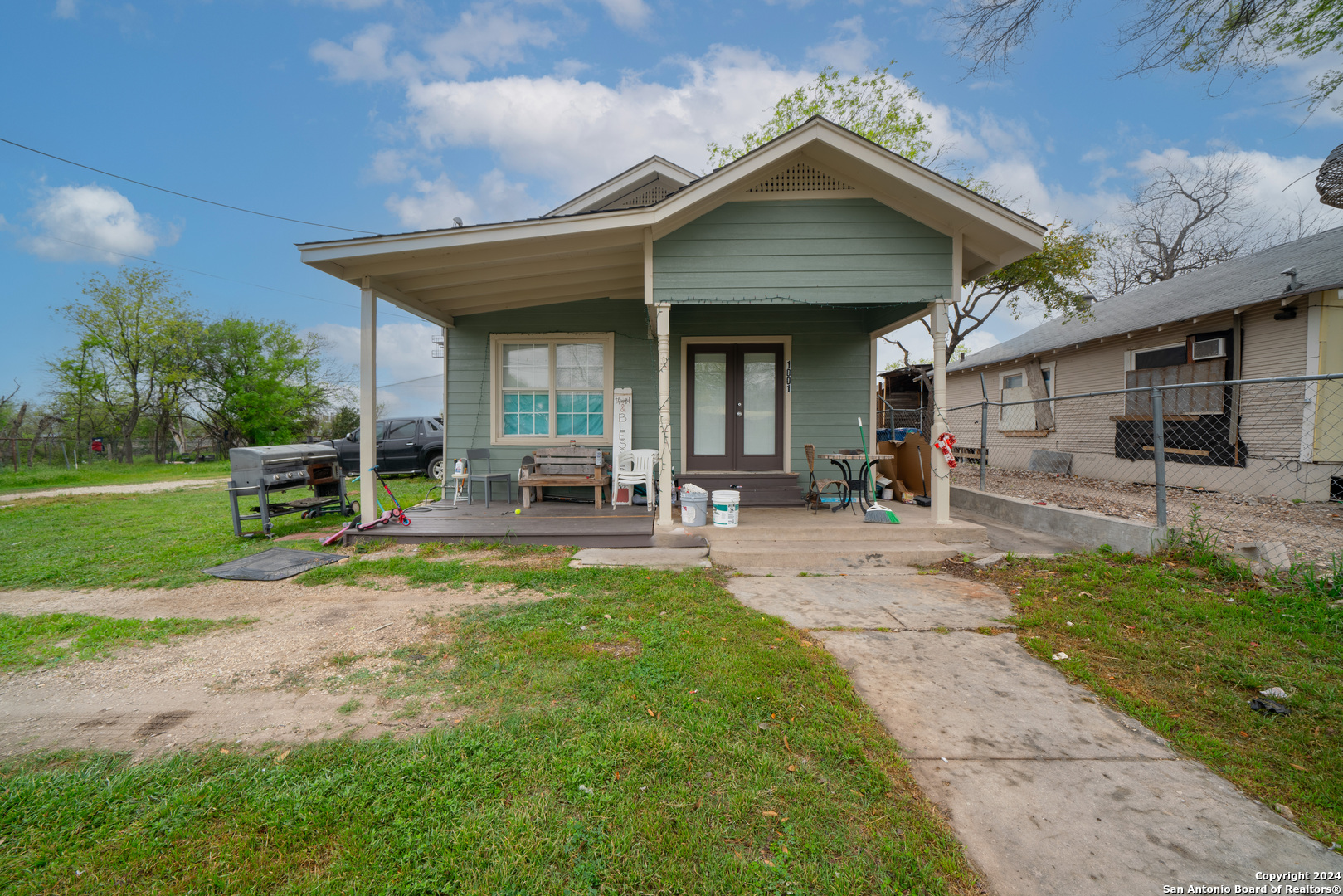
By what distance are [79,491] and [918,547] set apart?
15.5 metres

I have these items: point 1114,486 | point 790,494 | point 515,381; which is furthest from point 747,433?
point 1114,486

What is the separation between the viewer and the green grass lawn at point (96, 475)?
11.2 metres

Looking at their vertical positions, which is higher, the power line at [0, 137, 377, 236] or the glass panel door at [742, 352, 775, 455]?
the power line at [0, 137, 377, 236]

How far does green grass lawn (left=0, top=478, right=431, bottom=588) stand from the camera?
4.45 meters

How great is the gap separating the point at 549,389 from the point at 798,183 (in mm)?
4279

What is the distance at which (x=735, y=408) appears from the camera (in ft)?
24.7

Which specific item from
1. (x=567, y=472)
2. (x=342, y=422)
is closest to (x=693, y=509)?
(x=567, y=472)

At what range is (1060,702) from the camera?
248 centimetres

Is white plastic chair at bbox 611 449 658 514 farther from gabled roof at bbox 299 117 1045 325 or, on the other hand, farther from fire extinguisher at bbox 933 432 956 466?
fire extinguisher at bbox 933 432 956 466

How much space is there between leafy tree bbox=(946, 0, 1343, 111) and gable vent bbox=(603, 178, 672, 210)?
4.67 m

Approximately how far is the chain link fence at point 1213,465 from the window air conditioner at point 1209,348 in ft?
1.91

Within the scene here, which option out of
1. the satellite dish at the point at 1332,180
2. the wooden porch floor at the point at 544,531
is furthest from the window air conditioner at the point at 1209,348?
the wooden porch floor at the point at 544,531

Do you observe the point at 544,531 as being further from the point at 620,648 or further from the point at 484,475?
the point at 620,648

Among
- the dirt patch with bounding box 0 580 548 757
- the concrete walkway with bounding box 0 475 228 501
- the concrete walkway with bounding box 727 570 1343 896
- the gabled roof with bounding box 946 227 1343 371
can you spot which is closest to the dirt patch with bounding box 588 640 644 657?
the dirt patch with bounding box 0 580 548 757
